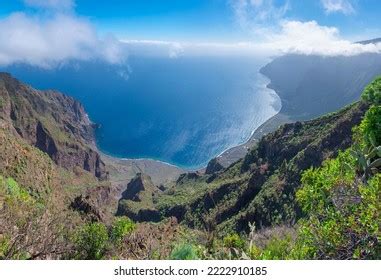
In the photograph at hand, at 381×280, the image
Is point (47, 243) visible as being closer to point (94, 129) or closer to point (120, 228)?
point (120, 228)

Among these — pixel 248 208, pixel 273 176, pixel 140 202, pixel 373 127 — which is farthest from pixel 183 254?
pixel 140 202

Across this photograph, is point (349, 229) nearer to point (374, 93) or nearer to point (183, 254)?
point (183, 254)

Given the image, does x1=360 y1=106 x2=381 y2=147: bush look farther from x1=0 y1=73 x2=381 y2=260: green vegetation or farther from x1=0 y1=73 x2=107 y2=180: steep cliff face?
x1=0 y1=73 x2=107 y2=180: steep cliff face

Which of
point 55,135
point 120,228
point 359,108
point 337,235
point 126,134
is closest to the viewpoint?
point 337,235

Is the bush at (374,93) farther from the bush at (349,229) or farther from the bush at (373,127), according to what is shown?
the bush at (349,229)

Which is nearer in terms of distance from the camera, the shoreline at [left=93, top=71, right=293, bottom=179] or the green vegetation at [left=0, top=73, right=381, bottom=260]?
the green vegetation at [left=0, top=73, right=381, bottom=260]

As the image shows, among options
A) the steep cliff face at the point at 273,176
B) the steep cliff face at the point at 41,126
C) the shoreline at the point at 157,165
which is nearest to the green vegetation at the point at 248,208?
the steep cliff face at the point at 273,176

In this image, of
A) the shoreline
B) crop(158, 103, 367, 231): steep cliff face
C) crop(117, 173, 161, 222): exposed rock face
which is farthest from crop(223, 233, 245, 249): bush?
the shoreline
